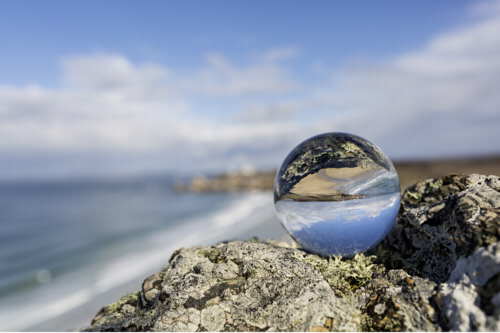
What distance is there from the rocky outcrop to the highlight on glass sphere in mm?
305

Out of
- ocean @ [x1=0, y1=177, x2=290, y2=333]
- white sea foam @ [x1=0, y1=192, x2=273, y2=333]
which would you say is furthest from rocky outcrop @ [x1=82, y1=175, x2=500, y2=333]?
white sea foam @ [x1=0, y1=192, x2=273, y2=333]

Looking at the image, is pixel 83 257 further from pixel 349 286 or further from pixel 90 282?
pixel 349 286

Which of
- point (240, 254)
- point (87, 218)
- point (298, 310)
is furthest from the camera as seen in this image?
point (87, 218)

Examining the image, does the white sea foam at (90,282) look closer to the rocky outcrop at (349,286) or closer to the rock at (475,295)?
the rocky outcrop at (349,286)

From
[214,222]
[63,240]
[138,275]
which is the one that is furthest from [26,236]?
[138,275]

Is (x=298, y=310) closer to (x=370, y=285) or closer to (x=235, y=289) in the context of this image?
(x=235, y=289)

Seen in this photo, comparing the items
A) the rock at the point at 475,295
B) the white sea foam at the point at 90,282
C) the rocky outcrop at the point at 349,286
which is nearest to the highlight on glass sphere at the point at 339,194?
the rocky outcrop at the point at 349,286

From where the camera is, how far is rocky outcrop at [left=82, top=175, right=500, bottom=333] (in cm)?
246

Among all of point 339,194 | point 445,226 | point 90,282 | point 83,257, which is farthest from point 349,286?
point 83,257

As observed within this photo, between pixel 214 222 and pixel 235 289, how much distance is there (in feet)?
69.8

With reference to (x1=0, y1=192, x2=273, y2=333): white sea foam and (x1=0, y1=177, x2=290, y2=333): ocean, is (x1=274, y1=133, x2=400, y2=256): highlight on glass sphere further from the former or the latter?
(x1=0, y1=192, x2=273, y2=333): white sea foam

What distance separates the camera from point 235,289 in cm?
323

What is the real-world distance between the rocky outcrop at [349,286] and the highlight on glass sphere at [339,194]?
305 millimetres

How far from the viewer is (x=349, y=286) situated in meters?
3.32
